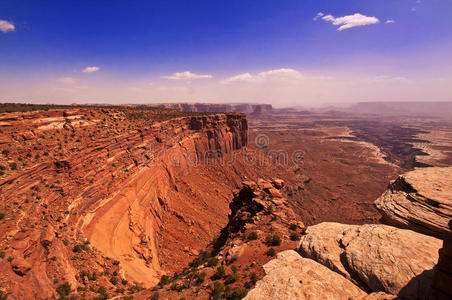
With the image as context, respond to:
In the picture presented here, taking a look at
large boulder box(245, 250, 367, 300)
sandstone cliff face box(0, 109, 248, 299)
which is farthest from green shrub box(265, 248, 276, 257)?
sandstone cliff face box(0, 109, 248, 299)

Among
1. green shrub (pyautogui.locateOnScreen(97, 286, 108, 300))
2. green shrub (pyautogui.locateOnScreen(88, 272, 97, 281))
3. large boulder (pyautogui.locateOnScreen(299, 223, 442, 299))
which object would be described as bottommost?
green shrub (pyautogui.locateOnScreen(97, 286, 108, 300))

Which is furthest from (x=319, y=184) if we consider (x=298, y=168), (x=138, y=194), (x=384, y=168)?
(x=138, y=194)

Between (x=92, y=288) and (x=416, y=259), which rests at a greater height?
(x=416, y=259)

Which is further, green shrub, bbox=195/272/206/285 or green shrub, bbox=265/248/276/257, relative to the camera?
green shrub, bbox=265/248/276/257

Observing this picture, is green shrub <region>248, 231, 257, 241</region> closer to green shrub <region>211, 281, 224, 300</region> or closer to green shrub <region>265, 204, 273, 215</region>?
green shrub <region>265, 204, 273, 215</region>

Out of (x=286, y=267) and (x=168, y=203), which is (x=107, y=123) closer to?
(x=168, y=203)

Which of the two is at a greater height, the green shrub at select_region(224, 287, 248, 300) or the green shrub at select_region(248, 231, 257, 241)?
the green shrub at select_region(224, 287, 248, 300)

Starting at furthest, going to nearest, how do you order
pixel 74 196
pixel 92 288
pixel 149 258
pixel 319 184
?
pixel 319 184, pixel 149 258, pixel 74 196, pixel 92 288
